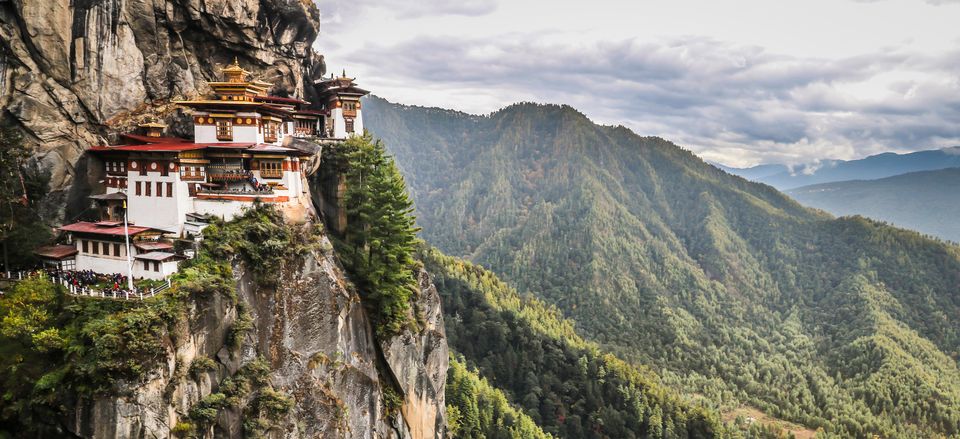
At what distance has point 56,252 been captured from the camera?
42875mm

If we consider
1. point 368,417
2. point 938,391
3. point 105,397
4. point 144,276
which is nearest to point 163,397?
point 105,397

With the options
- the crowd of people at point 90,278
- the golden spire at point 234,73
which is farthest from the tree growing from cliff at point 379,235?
the crowd of people at point 90,278

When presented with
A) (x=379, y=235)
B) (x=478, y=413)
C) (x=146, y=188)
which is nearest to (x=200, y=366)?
(x=146, y=188)

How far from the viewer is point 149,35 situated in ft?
171

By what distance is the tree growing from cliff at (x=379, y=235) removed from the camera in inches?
2109

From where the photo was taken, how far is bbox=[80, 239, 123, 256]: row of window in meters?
42.4

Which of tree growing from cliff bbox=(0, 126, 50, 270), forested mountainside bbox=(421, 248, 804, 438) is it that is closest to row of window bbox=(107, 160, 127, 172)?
tree growing from cliff bbox=(0, 126, 50, 270)

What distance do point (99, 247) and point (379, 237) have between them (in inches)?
873

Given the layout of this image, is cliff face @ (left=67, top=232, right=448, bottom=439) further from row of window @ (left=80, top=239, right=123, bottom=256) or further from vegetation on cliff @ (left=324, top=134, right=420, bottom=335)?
row of window @ (left=80, top=239, right=123, bottom=256)

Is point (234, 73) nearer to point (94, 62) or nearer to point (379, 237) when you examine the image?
point (94, 62)

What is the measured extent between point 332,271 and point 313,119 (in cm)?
3156

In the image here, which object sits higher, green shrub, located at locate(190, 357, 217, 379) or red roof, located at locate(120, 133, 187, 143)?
red roof, located at locate(120, 133, 187, 143)

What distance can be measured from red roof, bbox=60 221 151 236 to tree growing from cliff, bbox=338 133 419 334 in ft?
56.9

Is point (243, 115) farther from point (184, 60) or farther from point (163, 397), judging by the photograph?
point (163, 397)
